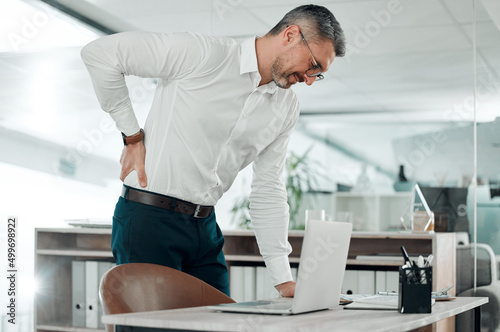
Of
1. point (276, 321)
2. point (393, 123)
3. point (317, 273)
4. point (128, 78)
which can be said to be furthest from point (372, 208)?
point (276, 321)

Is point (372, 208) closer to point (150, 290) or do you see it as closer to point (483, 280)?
point (483, 280)

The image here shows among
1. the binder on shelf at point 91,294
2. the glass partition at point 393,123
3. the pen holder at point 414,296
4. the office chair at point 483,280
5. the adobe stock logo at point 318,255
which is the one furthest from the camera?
the glass partition at point 393,123

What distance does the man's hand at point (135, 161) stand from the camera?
1786 millimetres

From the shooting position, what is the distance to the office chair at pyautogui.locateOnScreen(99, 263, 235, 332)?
1.50m

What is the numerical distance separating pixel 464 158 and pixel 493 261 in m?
4.34

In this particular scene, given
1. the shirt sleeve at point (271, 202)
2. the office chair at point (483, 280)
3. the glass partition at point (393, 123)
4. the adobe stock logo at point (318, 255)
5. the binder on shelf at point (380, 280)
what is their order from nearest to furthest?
the adobe stock logo at point (318, 255), the shirt sleeve at point (271, 202), the binder on shelf at point (380, 280), the office chair at point (483, 280), the glass partition at point (393, 123)

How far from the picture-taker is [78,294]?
3.62 meters

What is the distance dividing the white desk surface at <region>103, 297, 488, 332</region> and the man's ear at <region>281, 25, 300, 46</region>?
30.6 inches

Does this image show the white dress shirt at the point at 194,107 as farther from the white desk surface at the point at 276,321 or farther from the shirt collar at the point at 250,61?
the white desk surface at the point at 276,321

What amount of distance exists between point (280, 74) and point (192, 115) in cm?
28

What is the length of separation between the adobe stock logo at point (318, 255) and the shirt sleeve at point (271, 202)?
53 centimetres

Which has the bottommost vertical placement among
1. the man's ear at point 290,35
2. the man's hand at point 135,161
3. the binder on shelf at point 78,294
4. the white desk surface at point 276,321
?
the binder on shelf at point 78,294

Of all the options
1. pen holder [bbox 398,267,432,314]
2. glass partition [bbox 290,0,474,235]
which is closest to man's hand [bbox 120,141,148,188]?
pen holder [bbox 398,267,432,314]

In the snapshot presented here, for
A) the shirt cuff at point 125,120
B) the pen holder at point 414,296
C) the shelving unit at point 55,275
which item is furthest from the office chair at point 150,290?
the shelving unit at point 55,275
